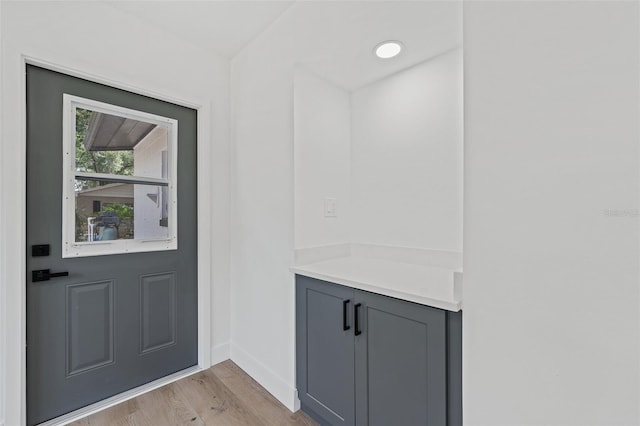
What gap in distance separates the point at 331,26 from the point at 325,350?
5.84ft

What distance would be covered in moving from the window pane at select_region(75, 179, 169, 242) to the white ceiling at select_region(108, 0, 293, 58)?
3.71ft

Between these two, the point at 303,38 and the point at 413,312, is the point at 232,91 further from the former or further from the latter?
the point at 413,312

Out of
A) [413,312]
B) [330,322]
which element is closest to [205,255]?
[330,322]

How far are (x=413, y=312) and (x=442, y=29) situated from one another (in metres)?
1.35

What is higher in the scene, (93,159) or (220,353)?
(93,159)

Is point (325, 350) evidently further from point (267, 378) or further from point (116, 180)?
point (116, 180)

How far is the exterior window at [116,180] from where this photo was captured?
1678mm

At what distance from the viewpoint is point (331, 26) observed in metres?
1.52

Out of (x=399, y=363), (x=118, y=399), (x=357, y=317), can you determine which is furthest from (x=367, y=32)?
(x=118, y=399)

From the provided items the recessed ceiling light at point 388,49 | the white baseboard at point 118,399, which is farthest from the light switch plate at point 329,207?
the white baseboard at point 118,399

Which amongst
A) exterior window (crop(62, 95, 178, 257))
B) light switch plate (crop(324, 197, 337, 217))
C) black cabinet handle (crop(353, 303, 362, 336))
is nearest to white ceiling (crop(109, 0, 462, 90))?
exterior window (crop(62, 95, 178, 257))

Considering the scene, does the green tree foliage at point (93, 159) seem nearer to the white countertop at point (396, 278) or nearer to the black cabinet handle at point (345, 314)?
the white countertop at point (396, 278)

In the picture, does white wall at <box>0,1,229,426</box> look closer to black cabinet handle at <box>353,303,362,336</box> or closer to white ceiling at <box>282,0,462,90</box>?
white ceiling at <box>282,0,462,90</box>

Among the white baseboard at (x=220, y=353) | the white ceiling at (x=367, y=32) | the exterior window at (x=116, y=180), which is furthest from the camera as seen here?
the white baseboard at (x=220, y=353)
